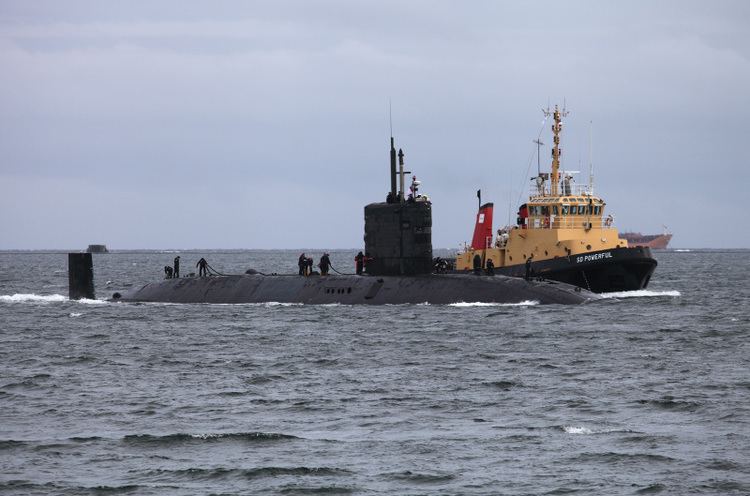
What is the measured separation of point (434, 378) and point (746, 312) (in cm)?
2355

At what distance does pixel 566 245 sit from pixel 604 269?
2.36m

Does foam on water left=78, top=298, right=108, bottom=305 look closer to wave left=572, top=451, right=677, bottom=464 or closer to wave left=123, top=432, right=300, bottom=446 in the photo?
wave left=123, top=432, right=300, bottom=446

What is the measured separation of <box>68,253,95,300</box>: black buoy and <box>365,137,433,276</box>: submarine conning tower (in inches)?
A: 645

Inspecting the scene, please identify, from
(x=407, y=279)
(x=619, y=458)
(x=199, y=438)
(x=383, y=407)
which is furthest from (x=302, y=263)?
(x=619, y=458)

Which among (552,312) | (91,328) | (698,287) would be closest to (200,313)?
(91,328)

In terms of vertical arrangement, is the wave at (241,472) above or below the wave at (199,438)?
below

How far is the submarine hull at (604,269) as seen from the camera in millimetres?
49188

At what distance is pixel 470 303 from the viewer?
43.1m

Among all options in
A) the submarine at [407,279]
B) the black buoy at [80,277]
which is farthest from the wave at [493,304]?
the black buoy at [80,277]

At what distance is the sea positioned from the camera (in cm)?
1716

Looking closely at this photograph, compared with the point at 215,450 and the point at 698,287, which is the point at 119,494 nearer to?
the point at 215,450

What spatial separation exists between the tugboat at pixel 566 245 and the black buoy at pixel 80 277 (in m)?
17.6

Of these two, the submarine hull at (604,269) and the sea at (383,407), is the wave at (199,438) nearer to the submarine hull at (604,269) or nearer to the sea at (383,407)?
the sea at (383,407)

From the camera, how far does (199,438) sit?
19.7 metres
